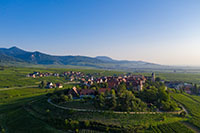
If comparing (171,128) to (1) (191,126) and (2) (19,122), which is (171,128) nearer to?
(1) (191,126)

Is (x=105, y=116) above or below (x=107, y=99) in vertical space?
below

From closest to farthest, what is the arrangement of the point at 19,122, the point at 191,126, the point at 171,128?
the point at 171,128 → the point at 191,126 → the point at 19,122

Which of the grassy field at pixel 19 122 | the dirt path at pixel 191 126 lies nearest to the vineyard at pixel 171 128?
the dirt path at pixel 191 126

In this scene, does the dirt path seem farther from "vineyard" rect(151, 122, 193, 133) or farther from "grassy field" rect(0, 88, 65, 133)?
"grassy field" rect(0, 88, 65, 133)

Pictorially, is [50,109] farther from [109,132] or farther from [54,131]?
[109,132]

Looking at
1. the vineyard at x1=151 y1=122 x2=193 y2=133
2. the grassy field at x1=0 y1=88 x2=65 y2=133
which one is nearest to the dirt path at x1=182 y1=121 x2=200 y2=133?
the vineyard at x1=151 y1=122 x2=193 y2=133

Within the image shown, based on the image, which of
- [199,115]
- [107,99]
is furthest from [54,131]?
[199,115]

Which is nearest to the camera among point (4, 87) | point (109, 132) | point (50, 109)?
point (109, 132)

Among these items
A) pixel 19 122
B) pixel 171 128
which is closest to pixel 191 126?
pixel 171 128

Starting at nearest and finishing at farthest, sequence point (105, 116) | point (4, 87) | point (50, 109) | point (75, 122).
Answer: point (75, 122)
point (105, 116)
point (50, 109)
point (4, 87)
